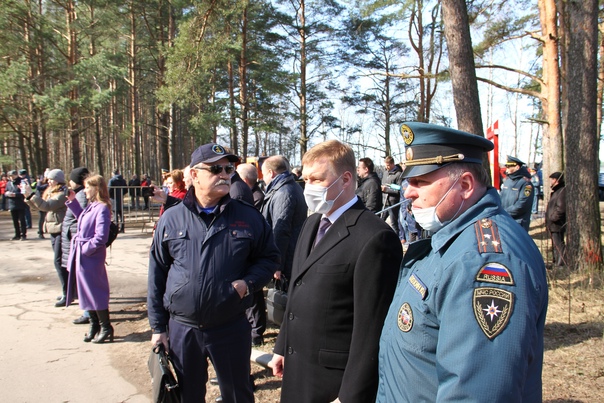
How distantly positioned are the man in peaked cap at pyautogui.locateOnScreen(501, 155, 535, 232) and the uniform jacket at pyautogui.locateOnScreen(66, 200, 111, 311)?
6.20 meters

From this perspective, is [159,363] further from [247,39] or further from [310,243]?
[247,39]

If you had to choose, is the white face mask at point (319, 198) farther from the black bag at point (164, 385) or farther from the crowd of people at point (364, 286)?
the black bag at point (164, 385)

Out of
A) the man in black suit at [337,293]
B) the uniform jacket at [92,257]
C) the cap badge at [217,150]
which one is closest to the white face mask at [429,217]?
the man in black suit at [337,293]

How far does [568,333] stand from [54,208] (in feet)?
22.8

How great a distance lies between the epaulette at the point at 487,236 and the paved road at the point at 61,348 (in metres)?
3.51

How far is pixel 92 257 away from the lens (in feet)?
16.7

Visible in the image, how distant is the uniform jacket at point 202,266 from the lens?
2.68m

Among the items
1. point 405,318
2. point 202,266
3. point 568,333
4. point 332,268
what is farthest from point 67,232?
point 568,333

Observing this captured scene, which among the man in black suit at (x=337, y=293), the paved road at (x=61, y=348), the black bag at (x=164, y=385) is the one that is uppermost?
the man in black suit at (x=337, y=293)

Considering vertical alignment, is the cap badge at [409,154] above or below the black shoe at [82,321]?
above

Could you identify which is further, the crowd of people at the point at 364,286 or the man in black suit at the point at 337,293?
the man in black suit at the point at 337,293

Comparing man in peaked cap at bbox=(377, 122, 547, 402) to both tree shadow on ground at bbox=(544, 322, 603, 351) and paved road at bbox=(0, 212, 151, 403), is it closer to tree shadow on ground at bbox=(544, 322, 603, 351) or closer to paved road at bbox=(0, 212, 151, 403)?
paved road at bbox=(0, 212, 151, 403)

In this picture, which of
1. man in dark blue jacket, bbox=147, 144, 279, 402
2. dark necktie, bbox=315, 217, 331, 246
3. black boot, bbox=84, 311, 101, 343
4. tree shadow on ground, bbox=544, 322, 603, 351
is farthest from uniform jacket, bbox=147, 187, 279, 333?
tree shadow on ground, bbox=544, 322, 603, 351

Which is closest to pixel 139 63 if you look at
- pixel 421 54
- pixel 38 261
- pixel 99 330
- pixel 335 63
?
pixel 335 63
